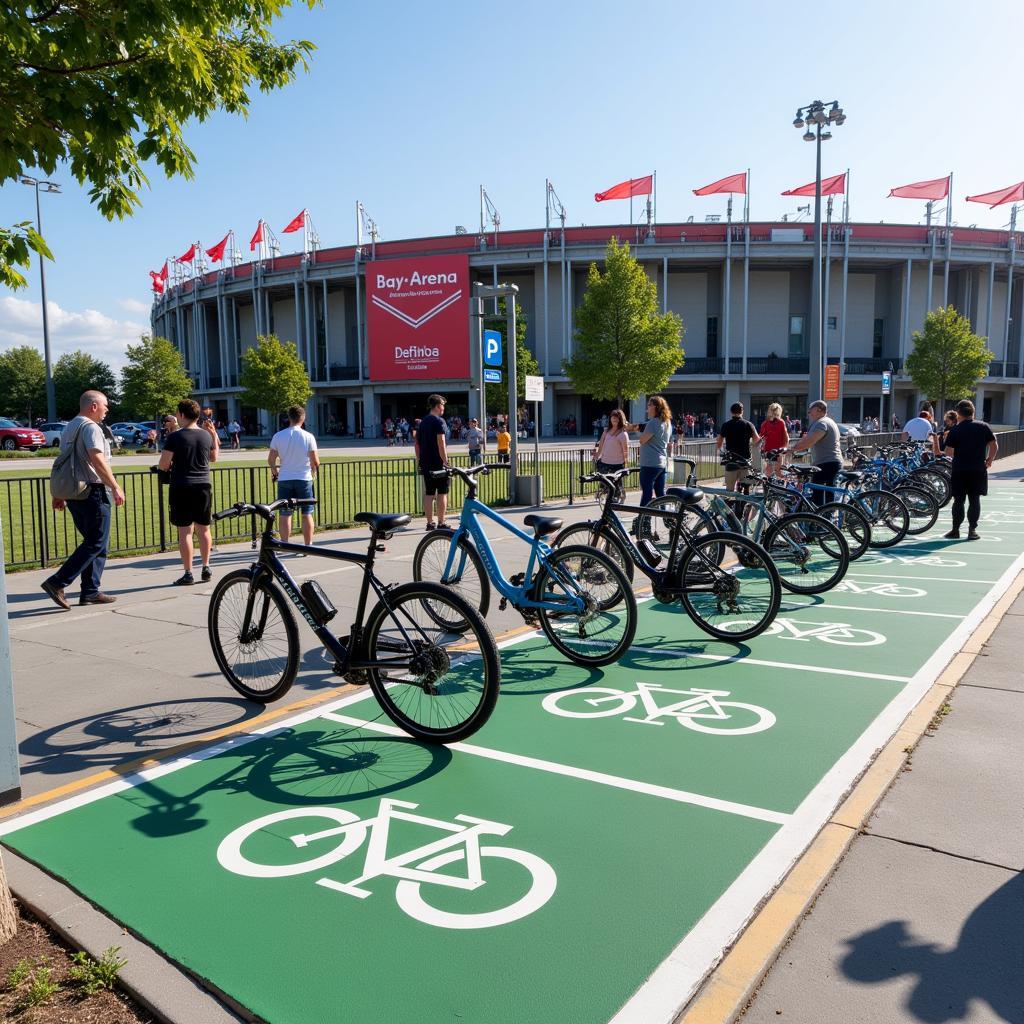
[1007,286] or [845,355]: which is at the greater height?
[1007,286]

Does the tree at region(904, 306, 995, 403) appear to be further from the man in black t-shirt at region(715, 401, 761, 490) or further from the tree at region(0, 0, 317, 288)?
the tree at region(0, 0, 317, 288)

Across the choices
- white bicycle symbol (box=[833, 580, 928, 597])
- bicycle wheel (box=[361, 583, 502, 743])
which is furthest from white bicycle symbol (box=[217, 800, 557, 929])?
white bicycle symbol (box=[833, 580, 928, 597])

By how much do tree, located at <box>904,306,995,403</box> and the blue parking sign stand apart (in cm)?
3830

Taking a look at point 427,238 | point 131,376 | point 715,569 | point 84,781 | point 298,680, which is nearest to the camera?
point 84,781

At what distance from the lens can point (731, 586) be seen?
21.2ft

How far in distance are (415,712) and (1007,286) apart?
213 feet

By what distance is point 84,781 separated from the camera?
4.18 metres

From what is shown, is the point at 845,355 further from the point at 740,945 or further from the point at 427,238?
the point at 740,945

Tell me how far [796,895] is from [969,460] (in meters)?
10.5

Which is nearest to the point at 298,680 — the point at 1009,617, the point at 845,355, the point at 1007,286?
the point at 1009,617

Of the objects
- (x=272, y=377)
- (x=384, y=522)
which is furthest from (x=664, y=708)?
(x=272, y=377)

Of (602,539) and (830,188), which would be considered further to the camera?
(830,188)

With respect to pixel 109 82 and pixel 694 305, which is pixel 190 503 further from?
pixel 694 305

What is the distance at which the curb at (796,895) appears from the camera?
2.55 m
